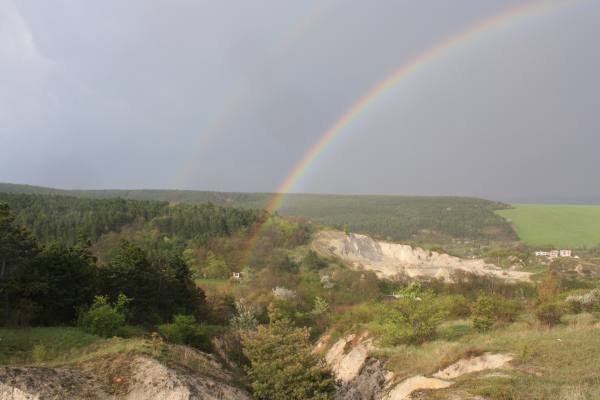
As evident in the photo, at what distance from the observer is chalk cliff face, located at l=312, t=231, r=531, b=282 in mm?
95688

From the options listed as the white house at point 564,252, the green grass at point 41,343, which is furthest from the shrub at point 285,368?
the white house at point 564,252

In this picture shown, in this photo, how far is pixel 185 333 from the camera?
2975cm

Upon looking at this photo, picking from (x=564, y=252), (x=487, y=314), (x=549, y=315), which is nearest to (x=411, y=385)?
(x=487, y=314)

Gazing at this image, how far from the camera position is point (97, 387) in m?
17.7

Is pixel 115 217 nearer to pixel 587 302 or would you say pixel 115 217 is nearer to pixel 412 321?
pixel 412 321

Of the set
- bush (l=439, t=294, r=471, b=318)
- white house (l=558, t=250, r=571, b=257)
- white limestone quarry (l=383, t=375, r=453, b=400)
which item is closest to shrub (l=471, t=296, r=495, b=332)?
bush (l=439, t=294, r=471, b=318)

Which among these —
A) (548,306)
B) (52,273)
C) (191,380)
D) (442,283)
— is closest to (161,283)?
(52,273)

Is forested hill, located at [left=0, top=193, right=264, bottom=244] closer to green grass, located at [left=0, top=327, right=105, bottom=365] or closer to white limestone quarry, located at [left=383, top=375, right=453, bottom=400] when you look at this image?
green grass, located at [left=0, top=327, right=105, bottom=365]

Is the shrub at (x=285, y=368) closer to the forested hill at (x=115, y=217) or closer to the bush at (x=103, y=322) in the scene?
the bush at (x=103, y=322)

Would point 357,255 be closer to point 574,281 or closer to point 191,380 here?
point 574,281

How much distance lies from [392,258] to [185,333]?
95.7 m

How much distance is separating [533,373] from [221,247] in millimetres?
91260

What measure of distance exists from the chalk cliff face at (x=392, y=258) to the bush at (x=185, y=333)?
65.5 m

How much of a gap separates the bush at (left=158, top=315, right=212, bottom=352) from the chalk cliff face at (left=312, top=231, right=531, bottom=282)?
2580 inches
